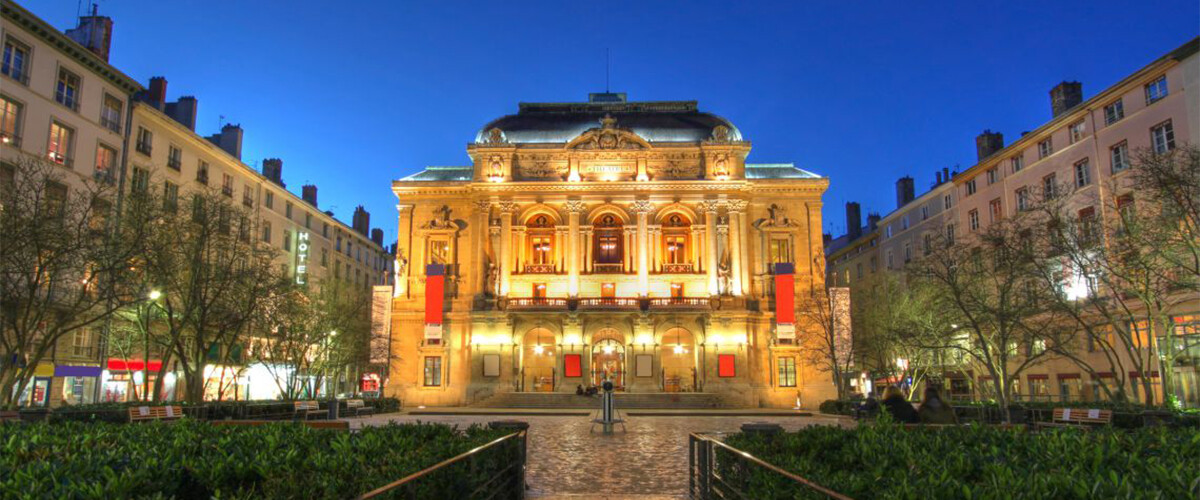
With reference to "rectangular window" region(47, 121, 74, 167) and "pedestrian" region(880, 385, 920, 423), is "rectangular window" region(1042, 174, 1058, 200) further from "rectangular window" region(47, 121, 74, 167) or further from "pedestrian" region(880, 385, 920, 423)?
"rectangular window" region(47, 121, 74, 167)

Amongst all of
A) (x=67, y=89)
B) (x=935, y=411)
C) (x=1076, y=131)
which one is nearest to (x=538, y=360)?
(x=67, y=89)

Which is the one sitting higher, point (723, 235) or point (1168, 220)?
point (723, 235)

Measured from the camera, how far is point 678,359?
54.9m

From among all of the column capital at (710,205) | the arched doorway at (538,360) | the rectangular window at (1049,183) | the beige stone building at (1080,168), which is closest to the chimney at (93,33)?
the arched doorway at (538,360)

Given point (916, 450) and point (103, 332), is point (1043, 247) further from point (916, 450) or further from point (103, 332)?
point (103, 332)

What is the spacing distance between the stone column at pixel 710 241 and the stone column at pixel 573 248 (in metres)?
8.59

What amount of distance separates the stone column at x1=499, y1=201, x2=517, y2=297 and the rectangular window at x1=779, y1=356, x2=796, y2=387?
749 inches

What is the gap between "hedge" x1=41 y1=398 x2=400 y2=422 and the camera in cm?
2066

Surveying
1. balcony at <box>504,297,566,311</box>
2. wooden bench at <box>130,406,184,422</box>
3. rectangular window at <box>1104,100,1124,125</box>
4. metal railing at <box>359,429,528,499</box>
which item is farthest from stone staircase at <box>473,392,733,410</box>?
metal railing at <box>359,429,528,499</box>

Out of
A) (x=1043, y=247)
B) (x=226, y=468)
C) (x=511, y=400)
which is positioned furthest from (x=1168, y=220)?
(x=511, y=400)

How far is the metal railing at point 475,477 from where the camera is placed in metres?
7.07

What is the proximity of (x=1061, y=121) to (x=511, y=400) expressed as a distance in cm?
3578

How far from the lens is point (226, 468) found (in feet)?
24.7

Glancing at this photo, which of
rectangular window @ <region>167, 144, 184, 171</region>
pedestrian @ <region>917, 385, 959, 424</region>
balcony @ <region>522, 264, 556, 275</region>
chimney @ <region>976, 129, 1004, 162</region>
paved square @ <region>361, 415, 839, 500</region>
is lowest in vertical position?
paved square @ <region>361, 415, 839, 500</region>
